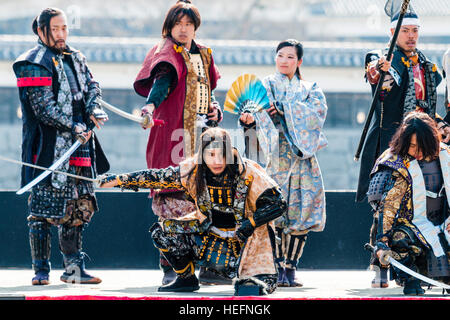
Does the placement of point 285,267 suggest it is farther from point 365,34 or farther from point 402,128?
point 365,34

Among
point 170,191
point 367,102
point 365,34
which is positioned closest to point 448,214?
point 170,191

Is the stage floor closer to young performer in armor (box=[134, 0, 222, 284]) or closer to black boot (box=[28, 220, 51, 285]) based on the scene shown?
black boot (box=[28, 220, 51, 285])

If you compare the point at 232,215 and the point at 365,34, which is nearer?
the point at 232,215

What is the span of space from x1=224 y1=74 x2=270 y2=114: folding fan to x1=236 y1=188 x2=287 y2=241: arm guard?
960 mm

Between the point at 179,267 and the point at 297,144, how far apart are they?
4.00ft

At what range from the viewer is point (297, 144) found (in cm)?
588

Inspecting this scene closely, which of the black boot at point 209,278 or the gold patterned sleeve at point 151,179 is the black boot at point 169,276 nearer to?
the black boot at point 209,278

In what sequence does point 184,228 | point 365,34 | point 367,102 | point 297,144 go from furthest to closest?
point 365,34 → point 367,102 → point 297,144 → point 184,228

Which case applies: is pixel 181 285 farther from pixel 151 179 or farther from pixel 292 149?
pixel 292 149

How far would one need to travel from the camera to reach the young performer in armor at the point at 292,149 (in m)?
5.87

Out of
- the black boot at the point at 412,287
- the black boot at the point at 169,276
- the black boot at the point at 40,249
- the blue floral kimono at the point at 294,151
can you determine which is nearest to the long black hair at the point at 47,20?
the black boot at the point at 40,249

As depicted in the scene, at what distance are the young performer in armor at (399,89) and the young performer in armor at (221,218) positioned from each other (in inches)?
42.2

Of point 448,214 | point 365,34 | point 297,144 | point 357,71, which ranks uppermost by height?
point 365,34

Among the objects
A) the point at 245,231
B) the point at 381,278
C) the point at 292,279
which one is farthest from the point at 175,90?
the point at 381,278
